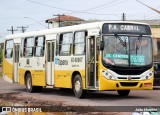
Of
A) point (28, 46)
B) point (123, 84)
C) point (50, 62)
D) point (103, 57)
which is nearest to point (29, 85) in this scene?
point (28, 46)

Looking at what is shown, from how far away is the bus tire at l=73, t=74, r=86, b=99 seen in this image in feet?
67.1

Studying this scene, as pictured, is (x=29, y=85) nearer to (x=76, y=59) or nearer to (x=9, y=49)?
(x=9, y=49)

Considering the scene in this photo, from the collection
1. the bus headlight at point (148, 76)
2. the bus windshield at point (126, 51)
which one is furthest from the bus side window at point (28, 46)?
the bus headlight at point (148, 76)

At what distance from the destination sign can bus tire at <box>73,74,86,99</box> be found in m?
2.38

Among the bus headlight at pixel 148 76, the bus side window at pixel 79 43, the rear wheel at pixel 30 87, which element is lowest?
the rear wheel at pixel 30 87

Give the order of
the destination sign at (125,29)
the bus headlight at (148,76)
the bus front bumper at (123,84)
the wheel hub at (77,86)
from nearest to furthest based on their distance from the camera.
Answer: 1. the bus front bumper at (123,84)
2. the destination sign at (125,29)
3. the bus headlight at (148,76)
4. the wheel hub at (77,86)

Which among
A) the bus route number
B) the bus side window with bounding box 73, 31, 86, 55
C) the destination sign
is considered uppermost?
the destination sign

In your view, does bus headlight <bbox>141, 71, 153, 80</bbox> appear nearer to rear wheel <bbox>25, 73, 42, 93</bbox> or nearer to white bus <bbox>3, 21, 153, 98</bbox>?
white bus <bbox>3, 21, 153, 98</bbox>

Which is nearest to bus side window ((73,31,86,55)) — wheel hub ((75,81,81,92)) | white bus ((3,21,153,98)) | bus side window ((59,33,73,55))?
white bus ((3,21,153,98))

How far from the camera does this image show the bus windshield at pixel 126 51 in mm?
19359

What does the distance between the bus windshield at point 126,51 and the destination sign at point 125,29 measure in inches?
7.9

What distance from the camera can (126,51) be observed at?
19547 mm

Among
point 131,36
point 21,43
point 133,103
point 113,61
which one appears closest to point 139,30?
point 131,36

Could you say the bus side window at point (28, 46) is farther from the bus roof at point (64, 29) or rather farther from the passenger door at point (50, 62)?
the passenger door at point (50, 62)
